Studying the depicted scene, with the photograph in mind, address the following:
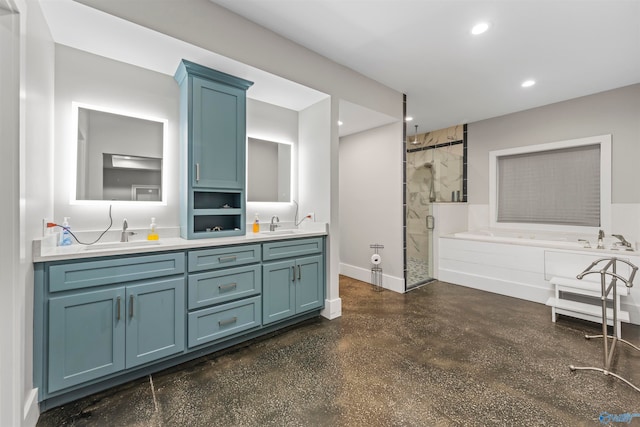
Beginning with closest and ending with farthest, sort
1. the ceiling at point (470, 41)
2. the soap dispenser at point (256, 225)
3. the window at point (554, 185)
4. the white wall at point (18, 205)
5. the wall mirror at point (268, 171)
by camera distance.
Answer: the white wall at point (18, 205)
the ceiling at point (470, 41)
the soap dispenser at point (256, 225)
the wall mirror at point (268, 171)
the window at point (554, 185)

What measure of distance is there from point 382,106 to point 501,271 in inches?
109

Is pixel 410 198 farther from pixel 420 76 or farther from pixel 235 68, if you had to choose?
pixel 235 68

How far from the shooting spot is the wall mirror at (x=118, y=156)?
2.04 metres

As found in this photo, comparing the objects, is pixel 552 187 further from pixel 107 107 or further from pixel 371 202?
pixel 107 107

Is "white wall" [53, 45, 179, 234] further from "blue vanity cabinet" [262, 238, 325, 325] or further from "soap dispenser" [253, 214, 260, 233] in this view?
"blue vanity cabinet" [262, 238, 325, 325]

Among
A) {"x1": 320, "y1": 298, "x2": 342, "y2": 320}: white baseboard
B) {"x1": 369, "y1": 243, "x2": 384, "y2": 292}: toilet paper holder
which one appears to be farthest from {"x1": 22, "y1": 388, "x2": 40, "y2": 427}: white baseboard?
{"x1": 369, "y1": 243, "x2": 384, "y2": 292}: toilet paper holder

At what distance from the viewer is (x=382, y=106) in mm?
3371

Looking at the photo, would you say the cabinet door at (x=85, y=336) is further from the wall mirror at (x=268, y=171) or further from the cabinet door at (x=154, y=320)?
the wall mirror at (x=268, y=171)

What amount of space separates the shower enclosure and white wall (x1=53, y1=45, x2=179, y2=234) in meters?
3.32

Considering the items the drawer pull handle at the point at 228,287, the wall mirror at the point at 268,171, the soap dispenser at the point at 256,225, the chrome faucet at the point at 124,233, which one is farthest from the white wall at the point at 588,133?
the chrome faucet at the point at 124,233

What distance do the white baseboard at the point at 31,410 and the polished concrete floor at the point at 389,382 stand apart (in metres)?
0.06

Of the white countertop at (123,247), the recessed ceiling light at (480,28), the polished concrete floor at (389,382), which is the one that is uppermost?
the recessed ceiling light at (480,28)

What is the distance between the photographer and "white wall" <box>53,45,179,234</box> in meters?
1.96

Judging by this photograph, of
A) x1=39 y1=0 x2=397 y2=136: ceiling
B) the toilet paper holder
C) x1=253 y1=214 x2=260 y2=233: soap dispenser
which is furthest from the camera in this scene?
the toilet paper holder
